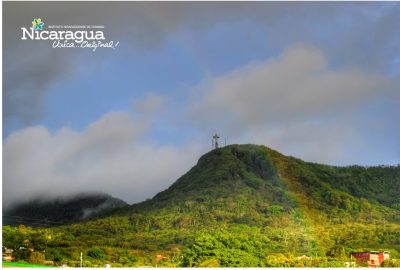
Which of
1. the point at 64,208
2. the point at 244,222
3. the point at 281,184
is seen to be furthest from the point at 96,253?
the point at 281,184

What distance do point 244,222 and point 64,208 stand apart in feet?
51.1

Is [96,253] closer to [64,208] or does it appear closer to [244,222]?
[244,222]

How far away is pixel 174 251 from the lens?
98.8 feet

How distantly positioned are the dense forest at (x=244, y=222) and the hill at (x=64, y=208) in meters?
2.41

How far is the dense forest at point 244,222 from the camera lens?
24609mm

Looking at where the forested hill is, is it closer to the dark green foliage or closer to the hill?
the hill

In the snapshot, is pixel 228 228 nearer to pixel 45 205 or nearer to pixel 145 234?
pixel 145 234

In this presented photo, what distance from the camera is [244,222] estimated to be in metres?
38.0

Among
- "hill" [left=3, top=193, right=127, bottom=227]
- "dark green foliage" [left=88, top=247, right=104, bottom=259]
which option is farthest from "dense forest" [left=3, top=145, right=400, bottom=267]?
"hill" [left=3, top=193, right=127, bottom=227]

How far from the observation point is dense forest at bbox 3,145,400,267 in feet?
80.7

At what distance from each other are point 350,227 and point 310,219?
3861 millimetres

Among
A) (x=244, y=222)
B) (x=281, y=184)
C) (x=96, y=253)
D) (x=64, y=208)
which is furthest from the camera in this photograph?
(x=281, y=184)

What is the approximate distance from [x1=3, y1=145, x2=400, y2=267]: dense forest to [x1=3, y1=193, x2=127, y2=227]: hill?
2407 millimetres

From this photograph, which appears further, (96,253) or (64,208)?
(64,208)
